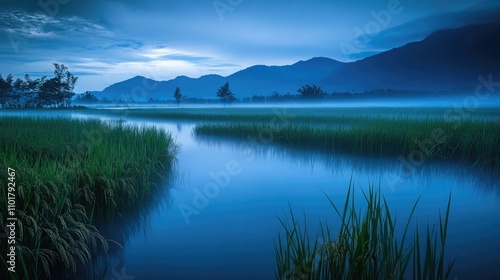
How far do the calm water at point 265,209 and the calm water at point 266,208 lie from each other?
0.02 meters

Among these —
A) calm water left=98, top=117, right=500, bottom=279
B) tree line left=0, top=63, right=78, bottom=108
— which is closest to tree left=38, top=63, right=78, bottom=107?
tree line left=0, top=63, right=78, bottom=108

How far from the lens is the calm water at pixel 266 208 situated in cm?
397

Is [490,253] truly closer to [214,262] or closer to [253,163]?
[214,262]

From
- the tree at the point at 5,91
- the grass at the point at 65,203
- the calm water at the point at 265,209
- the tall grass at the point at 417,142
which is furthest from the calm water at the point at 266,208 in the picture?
the tree at the point at 5,91

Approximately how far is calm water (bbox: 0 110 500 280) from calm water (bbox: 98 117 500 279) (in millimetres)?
16

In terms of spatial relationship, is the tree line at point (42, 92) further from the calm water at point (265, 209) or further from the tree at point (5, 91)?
the calm water at point (265, 209)

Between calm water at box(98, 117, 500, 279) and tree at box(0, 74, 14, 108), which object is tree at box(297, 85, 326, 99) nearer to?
tree at box(0, 74, 14, 108)

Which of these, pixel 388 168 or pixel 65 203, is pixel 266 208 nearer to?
pixel 65 203

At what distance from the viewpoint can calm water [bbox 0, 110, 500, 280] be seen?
13.0ft

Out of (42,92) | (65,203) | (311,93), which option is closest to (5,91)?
(42,92)

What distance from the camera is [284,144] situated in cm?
1518

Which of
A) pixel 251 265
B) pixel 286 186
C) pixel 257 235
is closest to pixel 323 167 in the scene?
pixel 286 186

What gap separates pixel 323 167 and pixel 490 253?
20.7 ft

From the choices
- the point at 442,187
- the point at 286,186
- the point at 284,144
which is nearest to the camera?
the point at 442,187
